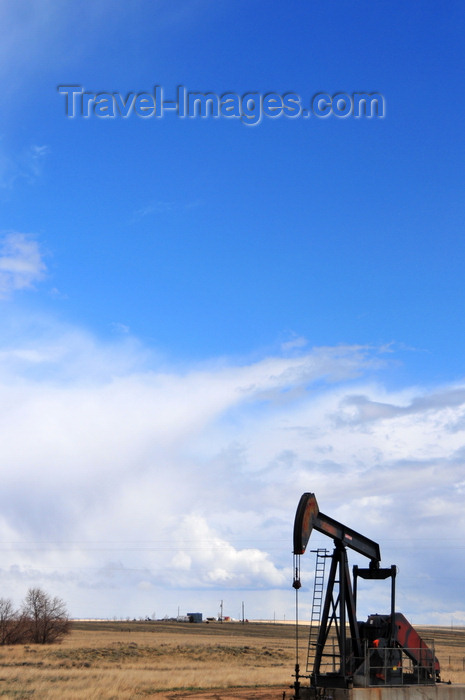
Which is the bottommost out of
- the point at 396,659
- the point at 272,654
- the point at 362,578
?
the point at 272,654

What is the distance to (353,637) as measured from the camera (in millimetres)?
19453

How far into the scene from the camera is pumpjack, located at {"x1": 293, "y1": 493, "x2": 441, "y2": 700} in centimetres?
1853

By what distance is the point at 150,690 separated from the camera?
923 inches

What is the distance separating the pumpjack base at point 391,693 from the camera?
1811 cm

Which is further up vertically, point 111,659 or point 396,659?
point 396,659

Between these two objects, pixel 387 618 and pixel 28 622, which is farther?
pixel 28 622

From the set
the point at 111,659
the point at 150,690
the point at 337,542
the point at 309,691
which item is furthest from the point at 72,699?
the point at 111,659

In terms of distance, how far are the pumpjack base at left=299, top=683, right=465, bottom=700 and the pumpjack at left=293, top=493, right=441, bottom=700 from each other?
0.10ft

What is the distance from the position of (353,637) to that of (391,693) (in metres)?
1.58

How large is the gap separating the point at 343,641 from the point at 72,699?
762 cm

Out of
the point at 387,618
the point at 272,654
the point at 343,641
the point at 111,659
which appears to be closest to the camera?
the point at 343,641

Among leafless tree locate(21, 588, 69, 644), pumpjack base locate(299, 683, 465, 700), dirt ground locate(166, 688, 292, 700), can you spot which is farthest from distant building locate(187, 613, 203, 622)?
pumpjack base locate(299, 683, 465, 700)

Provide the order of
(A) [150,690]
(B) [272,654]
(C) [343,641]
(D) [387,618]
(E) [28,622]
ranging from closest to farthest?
(C) [343,641] → (D) [387,618] → (A) [150,690] → (B) [272,654] → (E) [28,622]

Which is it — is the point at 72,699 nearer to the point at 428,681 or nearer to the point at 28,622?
the point at 428,681
